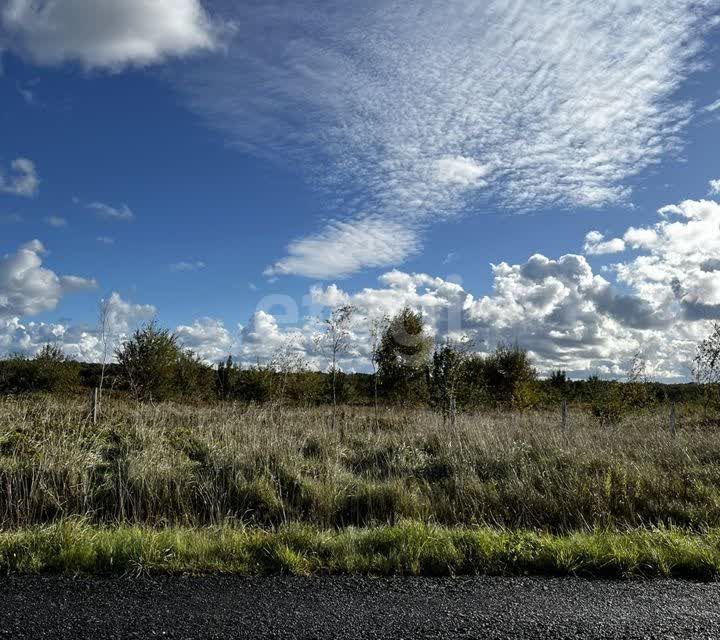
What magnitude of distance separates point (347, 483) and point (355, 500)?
602 mm

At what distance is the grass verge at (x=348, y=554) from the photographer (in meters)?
5.31

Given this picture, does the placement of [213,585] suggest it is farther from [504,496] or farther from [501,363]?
[501,363]

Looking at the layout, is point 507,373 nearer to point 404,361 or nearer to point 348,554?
point 404,361

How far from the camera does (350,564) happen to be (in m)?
5.42

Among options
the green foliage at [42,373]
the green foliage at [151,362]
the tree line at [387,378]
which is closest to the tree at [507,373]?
the tree line at [387,378]

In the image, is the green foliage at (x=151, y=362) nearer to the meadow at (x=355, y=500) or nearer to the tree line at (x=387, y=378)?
the tree line at (x=387, y=378)

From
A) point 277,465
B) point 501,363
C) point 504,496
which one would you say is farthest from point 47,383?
point 504,496

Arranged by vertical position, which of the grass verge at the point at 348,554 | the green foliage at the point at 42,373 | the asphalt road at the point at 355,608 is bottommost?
the asphalt road at the point at 355,608

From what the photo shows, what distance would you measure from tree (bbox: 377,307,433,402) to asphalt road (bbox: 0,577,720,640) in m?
24.7

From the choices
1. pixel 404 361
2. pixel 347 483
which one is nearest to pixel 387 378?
pixel 404 361

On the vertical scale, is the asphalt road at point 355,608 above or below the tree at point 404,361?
below

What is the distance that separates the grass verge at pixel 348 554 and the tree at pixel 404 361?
77.4 feet

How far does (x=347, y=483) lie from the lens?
9797 millimetres

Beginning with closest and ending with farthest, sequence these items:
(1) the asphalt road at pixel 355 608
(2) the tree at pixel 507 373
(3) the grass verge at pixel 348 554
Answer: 1. (1) the asphalt road at pixel 355 608
2. (3) the grass verge at pixel 348 554
3. (2) the tree at pixel 507 373
